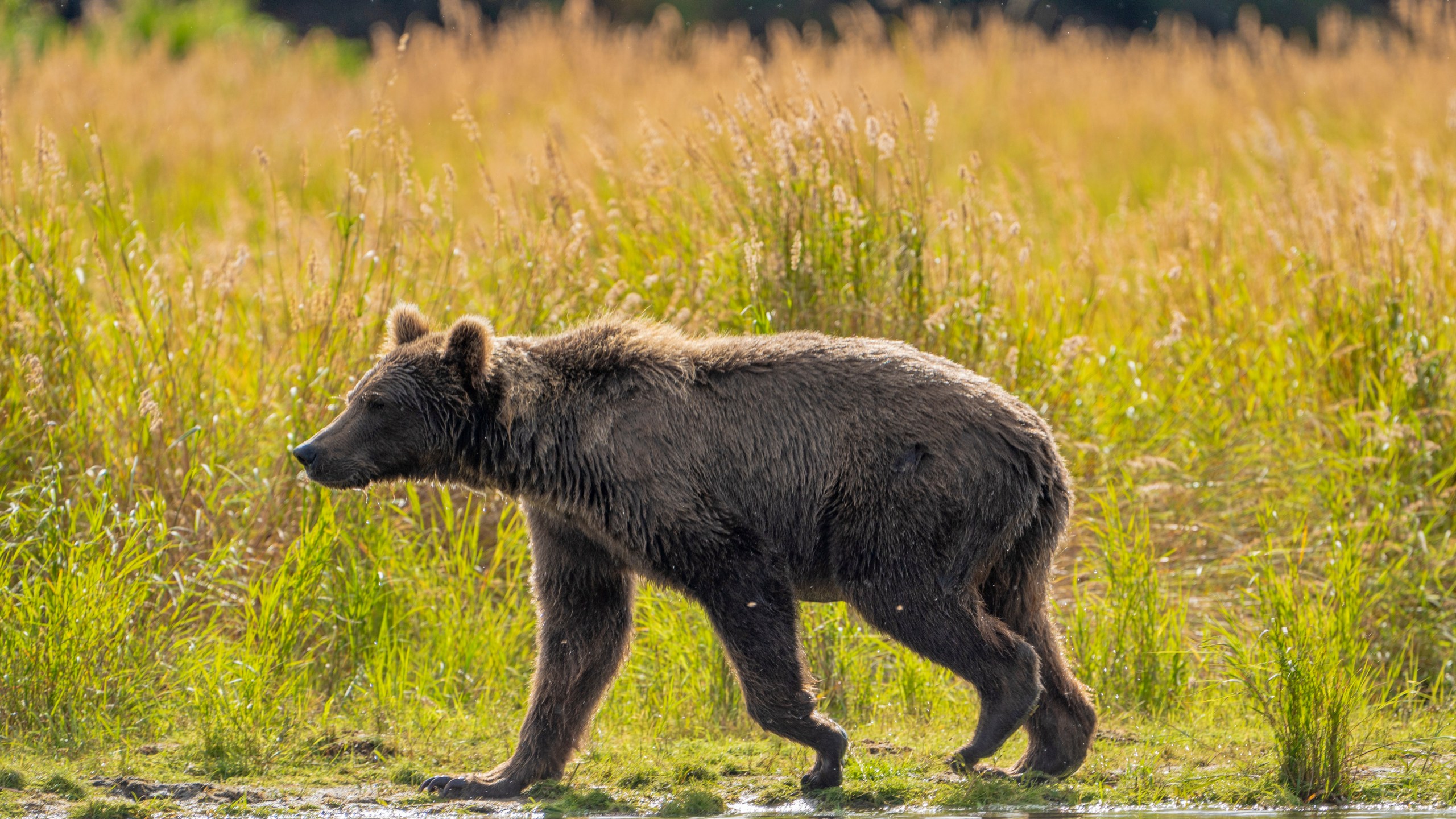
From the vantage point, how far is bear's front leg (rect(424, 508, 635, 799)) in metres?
5.86

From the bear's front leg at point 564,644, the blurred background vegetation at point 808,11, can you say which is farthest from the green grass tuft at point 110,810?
the blurred background vegetation at point 808,11

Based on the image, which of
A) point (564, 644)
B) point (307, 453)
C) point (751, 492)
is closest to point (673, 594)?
point (564, 644)

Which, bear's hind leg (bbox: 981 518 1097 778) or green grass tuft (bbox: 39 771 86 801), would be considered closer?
green grass tuft (bbox: 39 771 86 801)

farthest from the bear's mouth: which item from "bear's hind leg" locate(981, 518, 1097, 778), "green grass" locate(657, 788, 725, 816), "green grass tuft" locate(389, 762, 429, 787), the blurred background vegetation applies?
the blurred background vegetation

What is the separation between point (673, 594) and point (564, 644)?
109 centimetres

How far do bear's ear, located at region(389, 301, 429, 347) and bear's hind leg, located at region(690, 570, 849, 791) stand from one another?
1477mm

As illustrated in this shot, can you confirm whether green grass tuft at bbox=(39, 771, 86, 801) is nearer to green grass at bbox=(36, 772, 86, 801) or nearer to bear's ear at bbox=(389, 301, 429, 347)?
green grass at bbox=(36, 772, 86, 801)

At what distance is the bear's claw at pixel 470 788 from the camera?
5.73 meters

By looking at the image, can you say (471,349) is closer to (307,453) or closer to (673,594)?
(307,453)

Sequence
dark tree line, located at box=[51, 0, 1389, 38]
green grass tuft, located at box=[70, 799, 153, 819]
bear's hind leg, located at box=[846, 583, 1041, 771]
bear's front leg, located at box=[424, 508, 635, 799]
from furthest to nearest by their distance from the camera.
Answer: dark tree line, located at box=[51, 0, 1389, 38] → bear's front leg, located at box=[424, 508, 635, 799] → bear's hind leg, located at box=[846, 583, 1041, 771] → green grass tuft, located at box=[70, 799, 153, 819]

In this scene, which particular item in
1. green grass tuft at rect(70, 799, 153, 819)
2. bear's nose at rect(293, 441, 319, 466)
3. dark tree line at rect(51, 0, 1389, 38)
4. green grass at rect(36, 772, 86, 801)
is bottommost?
green grass at rect(36, 772, 86, 801)

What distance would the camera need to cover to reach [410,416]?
19.1 ft

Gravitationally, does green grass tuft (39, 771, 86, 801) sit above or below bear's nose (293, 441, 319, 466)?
below

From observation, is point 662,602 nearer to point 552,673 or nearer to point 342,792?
point 552,673
